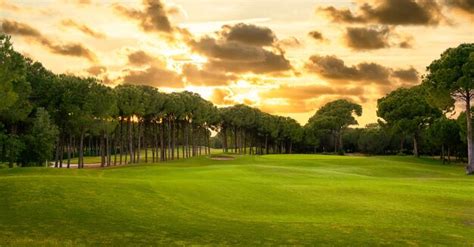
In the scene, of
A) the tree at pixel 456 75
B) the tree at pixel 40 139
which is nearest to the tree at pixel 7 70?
the tree at pixel 40 139

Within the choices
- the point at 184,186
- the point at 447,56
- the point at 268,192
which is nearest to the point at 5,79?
the point at 184,186

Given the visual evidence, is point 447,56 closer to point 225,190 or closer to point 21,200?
point 225,190

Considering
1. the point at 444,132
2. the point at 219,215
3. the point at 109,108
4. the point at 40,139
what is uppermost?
the point at 109,108

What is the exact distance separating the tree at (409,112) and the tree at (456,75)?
1564 inches

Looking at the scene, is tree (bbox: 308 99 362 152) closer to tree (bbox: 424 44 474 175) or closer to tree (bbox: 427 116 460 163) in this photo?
tree (bbox: 427 116 460 163)

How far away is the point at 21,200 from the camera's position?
28.1 meters

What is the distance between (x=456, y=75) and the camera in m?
77.7

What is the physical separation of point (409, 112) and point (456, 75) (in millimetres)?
48165

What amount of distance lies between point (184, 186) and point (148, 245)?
769 inches

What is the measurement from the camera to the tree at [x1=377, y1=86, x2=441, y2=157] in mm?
121812

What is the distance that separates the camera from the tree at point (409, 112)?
4796 inches

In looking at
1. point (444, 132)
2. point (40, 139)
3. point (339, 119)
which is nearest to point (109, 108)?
point (40, 139)

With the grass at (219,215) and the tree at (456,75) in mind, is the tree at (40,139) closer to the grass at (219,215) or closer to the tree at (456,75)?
the grass at (219,215)

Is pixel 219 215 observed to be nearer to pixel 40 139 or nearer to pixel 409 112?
pixel 40 139
